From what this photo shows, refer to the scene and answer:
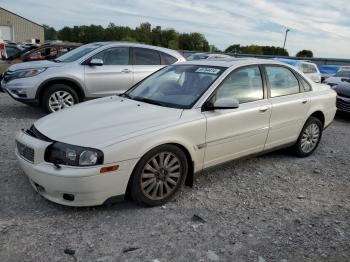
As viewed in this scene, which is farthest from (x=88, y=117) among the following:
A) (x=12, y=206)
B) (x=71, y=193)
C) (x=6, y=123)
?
(x=6, y=123)

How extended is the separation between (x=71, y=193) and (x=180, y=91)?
6.06 ft

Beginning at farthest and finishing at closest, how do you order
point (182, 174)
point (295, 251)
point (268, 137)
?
1. point (268, 137)
2. point (182, 174)
3. point (295, 251)

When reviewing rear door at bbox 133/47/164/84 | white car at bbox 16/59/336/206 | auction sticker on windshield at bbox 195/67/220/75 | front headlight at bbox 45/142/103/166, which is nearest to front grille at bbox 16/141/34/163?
white car at bbox 16/59/336/206

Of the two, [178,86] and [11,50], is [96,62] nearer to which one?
[178,86]

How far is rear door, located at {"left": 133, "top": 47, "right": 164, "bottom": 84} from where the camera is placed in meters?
8.51

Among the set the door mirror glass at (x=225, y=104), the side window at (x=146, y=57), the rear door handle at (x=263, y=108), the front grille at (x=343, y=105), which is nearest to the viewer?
the door mirror glass at (x=225, y=104)

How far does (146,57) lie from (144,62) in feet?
0.48

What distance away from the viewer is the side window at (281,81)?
5.09m

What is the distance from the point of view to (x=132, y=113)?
4.05 meters

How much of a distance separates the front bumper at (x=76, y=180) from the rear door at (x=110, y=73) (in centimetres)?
450

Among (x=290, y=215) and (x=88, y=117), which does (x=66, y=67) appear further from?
(x=290, y=215)

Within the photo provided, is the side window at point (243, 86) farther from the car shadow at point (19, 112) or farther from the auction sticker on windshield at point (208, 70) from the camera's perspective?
the car shadow at point (19, 112)

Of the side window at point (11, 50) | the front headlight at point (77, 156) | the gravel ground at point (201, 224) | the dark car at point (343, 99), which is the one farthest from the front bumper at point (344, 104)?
the side window at point (11, 50)

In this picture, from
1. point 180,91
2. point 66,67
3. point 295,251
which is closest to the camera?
point 295,251
